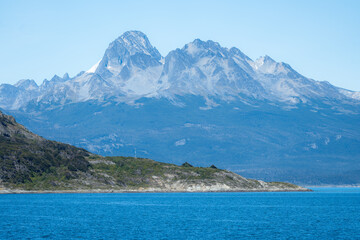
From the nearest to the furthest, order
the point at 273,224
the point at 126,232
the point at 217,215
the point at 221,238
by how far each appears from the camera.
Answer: the point at 221,238 < the point at 126,232 < the point at 273,224 < the point at 217,215

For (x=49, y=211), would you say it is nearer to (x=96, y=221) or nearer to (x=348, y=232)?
(x=96, y=221)

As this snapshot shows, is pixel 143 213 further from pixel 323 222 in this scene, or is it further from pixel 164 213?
pixel 323 222

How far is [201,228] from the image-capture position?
110 metres

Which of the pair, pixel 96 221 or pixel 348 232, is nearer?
pixel 348 232

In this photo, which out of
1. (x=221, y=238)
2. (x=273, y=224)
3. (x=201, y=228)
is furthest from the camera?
(x=273, y=224)

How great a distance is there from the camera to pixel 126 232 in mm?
103000

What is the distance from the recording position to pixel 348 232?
105000 mm

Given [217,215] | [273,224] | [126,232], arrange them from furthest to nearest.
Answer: [217,215] < [273,224] < [126,232]

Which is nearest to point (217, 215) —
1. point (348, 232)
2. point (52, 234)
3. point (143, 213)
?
point (143, 213)

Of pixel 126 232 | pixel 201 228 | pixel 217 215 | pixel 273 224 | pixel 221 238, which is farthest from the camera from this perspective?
pixel 217 215

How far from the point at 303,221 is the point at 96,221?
44.2m

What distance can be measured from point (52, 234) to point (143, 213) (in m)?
47.6

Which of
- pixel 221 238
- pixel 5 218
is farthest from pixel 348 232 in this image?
pixel 5 218

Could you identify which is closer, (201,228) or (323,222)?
(201,228)
